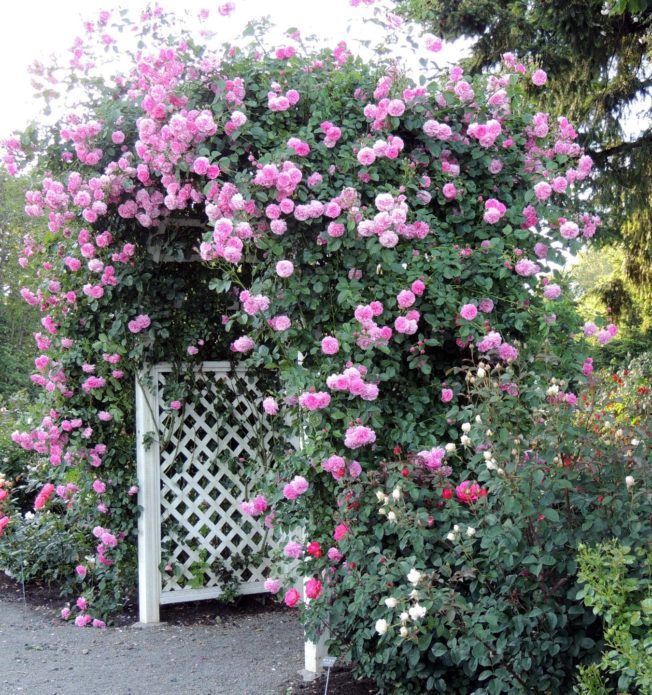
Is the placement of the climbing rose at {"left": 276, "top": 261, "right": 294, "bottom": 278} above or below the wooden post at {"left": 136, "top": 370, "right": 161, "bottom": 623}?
above

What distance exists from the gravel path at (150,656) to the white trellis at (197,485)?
258 mm

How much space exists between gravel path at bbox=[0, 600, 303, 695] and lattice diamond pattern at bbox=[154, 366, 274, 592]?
13.1 inches

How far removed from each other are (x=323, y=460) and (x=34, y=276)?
2.41 metres

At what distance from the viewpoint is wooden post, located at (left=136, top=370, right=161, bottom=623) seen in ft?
14.6

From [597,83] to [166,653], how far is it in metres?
6.46

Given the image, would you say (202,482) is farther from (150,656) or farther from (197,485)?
(150,656)

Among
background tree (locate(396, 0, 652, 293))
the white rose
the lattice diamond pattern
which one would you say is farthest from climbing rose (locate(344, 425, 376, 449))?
background tree (locate(396, 0, 652, 293))

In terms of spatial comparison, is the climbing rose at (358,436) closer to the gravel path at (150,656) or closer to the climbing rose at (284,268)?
the climbing rose at (284,268)

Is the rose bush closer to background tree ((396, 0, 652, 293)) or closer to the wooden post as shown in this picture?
the wooden post

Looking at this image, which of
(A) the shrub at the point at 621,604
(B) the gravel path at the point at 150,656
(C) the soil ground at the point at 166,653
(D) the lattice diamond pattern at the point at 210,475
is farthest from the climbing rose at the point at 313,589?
(D) the lattice diamond pattern at the point at 210,475

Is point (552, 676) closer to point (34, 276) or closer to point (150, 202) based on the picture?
point (150, 202)

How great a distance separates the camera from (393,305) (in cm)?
313

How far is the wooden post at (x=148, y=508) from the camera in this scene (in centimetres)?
445

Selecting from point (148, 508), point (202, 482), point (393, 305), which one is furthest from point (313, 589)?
point (202, 482)
